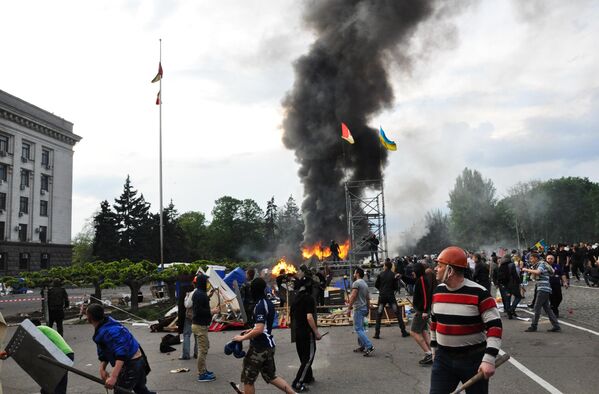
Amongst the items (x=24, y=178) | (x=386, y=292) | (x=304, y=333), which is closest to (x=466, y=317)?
(x=304, y=333)

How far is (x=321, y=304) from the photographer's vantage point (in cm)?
1500

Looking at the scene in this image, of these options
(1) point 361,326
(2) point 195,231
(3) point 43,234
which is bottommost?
(1) point 361,326

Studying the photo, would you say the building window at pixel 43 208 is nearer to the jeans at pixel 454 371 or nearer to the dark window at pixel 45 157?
the dark window at pixel 45 157

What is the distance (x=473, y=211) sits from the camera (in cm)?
7894

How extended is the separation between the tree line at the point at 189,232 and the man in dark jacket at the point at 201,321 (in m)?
42.1

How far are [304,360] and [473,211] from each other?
78884 mm

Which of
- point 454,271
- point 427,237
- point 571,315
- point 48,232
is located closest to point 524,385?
point 454,271

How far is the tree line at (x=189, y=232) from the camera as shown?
56.1 metres

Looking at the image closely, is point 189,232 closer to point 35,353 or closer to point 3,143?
point 3,143

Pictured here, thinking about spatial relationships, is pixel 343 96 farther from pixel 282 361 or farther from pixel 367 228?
pixel 282 361

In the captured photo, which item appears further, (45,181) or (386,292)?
(45,181)

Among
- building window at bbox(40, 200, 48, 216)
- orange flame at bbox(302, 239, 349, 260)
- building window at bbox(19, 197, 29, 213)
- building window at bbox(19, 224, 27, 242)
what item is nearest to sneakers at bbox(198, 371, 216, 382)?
orange flame at bbox(302, 239, 349, 260)

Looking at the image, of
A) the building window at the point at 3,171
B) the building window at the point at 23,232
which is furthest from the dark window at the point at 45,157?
the building window at the point at 23,232

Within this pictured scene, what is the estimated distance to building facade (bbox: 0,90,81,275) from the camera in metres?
41.8
